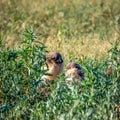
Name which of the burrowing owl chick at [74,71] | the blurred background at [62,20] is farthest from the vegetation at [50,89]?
the blurred background at [62,20]

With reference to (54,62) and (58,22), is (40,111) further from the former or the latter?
(58,22)

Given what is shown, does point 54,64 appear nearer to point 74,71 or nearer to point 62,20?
point 74,71

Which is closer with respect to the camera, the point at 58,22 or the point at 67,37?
the point at 67,37

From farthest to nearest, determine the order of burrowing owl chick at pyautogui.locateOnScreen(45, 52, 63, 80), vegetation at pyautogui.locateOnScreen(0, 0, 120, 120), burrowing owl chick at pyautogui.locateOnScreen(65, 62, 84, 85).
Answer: burrowing owl chick at pyautogui.locateOnScreen(45, 52, 63, 80) → burrowing owl chick at pyautogui.locateOnScreen(65, 62, 84, 85) → vegetation at pyautogui.locateOnScreen(0, 0, 120, 120)

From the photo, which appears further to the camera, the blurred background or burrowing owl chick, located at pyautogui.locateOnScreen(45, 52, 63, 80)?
the blurred background

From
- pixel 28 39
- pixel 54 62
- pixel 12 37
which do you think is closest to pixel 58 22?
pixel 12 37

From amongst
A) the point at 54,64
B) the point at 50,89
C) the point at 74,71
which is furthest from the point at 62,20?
the point at 50,89

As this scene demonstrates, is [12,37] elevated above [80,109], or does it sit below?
above

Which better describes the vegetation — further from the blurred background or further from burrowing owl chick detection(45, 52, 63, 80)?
the blurred background

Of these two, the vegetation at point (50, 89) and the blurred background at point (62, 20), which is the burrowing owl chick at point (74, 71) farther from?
the blurred background at point (62, 20)

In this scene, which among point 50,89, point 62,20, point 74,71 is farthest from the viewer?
point 62,20

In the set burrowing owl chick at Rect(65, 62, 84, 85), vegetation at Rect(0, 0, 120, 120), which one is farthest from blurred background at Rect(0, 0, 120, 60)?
burrowing owl chick at Rect(65, 62, 84, 85)

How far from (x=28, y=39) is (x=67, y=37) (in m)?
4.20

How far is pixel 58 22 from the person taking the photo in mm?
12938
